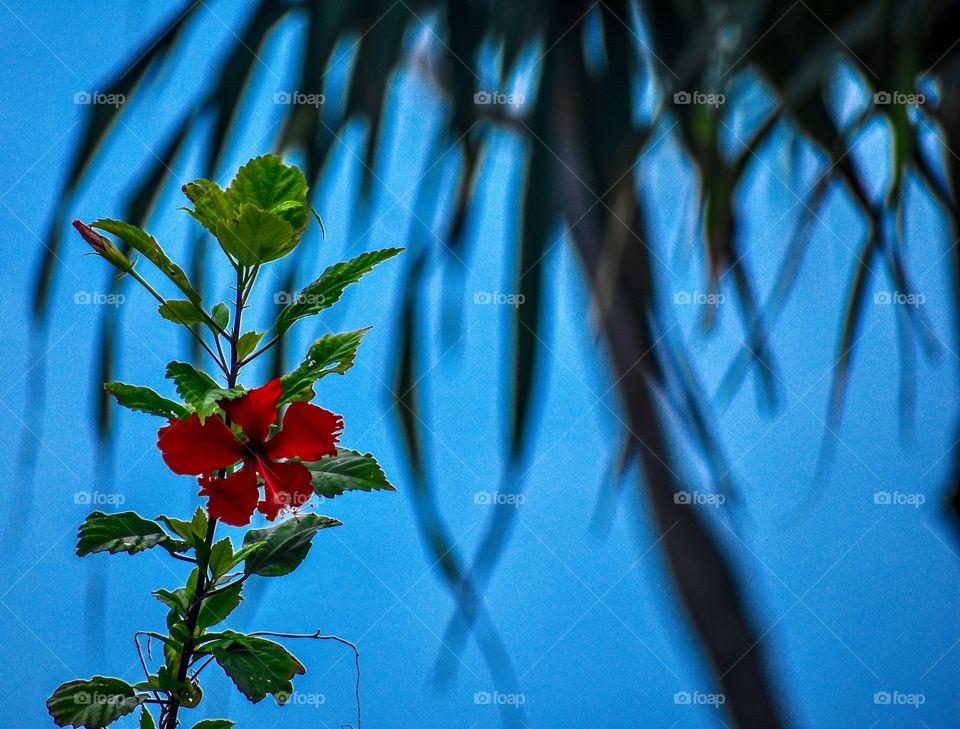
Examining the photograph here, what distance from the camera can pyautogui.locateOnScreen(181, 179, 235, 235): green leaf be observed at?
37.5 inches

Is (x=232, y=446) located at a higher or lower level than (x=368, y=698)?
higher

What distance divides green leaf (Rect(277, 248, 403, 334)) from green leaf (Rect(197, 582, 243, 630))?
351mm

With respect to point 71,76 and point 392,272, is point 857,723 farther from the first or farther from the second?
point 71,76

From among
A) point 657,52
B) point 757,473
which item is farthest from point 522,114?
point 757,473

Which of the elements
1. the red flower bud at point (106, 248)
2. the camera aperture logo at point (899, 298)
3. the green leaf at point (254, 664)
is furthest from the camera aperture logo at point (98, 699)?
the camera aperture logo at point (899, 298)

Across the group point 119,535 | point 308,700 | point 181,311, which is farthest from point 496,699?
point 181,311

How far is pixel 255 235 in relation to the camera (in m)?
0.95

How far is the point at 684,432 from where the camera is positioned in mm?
1898

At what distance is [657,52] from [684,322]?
2.05ft

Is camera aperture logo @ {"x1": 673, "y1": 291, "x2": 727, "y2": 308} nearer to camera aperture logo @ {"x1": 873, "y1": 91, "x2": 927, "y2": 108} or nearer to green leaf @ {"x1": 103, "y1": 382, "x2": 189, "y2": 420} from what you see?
camera aperture logo @ {"x1": 873, "y1": 91, "x2": 927, "y2": 108}

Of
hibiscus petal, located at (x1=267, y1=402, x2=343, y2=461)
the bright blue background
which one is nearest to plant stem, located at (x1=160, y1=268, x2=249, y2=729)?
hibiscus petal, located at (x1=267, y1=402, x2=343, y2=461)

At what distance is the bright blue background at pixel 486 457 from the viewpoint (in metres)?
1.85

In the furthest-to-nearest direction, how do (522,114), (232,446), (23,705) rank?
(522,114) → (23,705) → (232,446)

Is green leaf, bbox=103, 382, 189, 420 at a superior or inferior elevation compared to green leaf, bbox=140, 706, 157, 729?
superior
